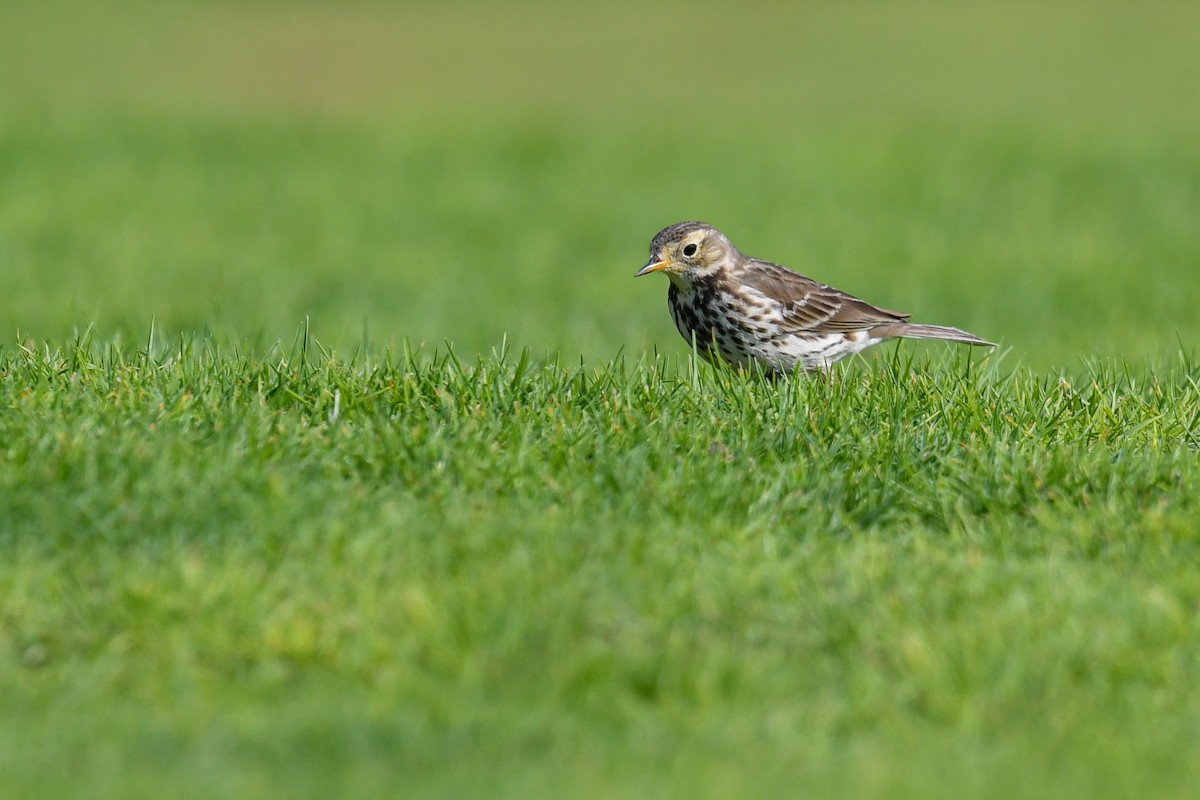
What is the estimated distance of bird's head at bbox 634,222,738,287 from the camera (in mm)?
8617

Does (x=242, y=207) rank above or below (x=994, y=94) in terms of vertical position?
below

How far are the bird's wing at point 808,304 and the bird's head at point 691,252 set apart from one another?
15 centimetres

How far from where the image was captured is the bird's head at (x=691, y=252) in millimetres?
8617

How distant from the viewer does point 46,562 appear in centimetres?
554

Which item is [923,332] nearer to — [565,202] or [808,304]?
A: [808,304]

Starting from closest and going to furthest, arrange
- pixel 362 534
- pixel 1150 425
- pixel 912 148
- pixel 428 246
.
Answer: pixel 362 534
pixel 1150 425
pixel 428 246
pixel 912 148

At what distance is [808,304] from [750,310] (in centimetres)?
42

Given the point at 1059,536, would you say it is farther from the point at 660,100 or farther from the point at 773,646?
the point at 660,100

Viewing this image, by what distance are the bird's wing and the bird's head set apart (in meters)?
0.15

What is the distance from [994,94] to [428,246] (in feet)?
61.9

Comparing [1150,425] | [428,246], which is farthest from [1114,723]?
[428,246]

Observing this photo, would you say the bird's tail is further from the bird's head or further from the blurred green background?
the blurred green background

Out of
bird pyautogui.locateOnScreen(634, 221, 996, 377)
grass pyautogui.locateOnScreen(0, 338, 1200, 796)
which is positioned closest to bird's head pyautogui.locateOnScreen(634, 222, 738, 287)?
bird pyautogui.locateOnScreen(634, 221, 996, 377)

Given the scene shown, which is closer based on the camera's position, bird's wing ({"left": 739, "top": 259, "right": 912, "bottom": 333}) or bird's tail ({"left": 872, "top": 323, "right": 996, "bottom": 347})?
bird's wing ({"left": 739, "top": 259, "right": 912, "bottom": 333})
